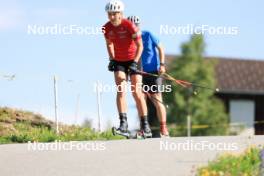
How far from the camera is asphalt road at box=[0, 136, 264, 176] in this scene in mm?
11742

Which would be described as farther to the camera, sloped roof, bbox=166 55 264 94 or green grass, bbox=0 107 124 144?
sloped roof, bbox=166 55 264 94

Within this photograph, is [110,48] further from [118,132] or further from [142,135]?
[142,135]

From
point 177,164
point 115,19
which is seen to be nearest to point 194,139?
point 115,19

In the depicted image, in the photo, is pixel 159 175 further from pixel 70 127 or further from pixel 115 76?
pixel 70 127

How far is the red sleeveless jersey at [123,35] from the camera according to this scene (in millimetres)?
15203

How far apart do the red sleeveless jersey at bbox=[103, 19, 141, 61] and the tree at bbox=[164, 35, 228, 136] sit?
151ft

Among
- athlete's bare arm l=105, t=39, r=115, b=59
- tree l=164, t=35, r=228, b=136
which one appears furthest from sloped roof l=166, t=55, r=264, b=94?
athlete's bare arm l=105, t=39, r=115, b=59

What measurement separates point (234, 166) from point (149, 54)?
6.18 m

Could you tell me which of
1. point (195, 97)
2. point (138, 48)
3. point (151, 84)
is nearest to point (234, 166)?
point (138, 48)

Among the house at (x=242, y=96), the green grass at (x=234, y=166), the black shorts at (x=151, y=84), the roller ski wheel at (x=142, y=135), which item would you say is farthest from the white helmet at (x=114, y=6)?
the house at (x=242, y=96)

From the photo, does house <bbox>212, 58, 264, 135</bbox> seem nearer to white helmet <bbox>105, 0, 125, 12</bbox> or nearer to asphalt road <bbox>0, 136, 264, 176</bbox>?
white helmet <bbox>105, 0, 125, 12</bbox>

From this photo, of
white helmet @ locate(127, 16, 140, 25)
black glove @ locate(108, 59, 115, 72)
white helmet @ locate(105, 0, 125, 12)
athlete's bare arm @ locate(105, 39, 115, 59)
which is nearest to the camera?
white helmet @ locate(105, 0, 125, 12)

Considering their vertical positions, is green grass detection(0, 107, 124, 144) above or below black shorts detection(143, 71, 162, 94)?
below

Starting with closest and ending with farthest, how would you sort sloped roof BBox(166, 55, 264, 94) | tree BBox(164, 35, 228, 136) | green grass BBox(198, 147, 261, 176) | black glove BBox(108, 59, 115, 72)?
green grass BBox(198, 147, 261, 176) → black glove BBox(108, 59, 115, 72) → tree BBox(164, 35, 228, 136) → sloped roof BBox(166, 55, 264, 94)
